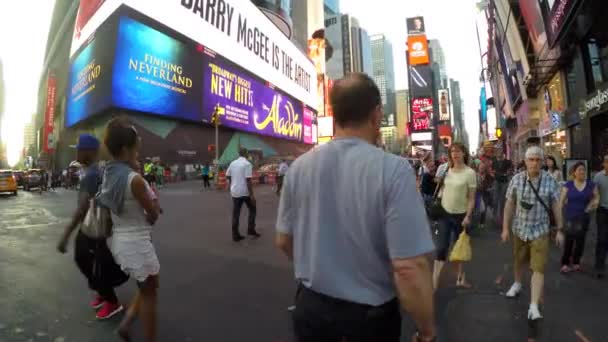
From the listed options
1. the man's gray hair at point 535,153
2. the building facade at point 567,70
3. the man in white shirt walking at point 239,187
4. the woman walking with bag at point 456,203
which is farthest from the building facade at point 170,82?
the man's gray hair at point 535,153

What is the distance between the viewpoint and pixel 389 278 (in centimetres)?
137

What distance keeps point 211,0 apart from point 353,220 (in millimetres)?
40896

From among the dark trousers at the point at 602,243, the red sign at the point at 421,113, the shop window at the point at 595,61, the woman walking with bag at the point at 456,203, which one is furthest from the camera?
the red sign at the point at 421,113

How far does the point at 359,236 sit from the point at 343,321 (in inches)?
12.7

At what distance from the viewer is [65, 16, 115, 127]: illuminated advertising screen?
27922 millimetres

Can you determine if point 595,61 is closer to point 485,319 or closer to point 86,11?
point 485,319

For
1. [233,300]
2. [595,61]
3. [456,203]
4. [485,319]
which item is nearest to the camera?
[485,319]

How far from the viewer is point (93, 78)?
30234mm

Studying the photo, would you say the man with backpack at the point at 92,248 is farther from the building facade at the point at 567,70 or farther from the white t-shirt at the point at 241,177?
the building facade at the point at 567,70

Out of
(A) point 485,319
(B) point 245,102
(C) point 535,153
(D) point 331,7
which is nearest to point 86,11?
(B) point 245,102

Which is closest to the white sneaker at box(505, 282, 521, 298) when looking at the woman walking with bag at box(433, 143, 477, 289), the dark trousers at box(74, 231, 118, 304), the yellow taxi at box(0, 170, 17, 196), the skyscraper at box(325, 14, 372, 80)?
the woman walking with bag at box(433, 143, 477, 289)

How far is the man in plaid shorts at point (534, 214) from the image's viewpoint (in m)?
3.52

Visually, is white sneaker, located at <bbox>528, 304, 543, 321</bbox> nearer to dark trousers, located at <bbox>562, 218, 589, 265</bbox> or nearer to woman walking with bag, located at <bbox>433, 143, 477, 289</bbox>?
woman walking with bag, located at <bbox>433, 143, 477, 289</bbox>

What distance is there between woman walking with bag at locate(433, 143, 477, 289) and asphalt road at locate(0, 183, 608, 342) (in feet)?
1.33
